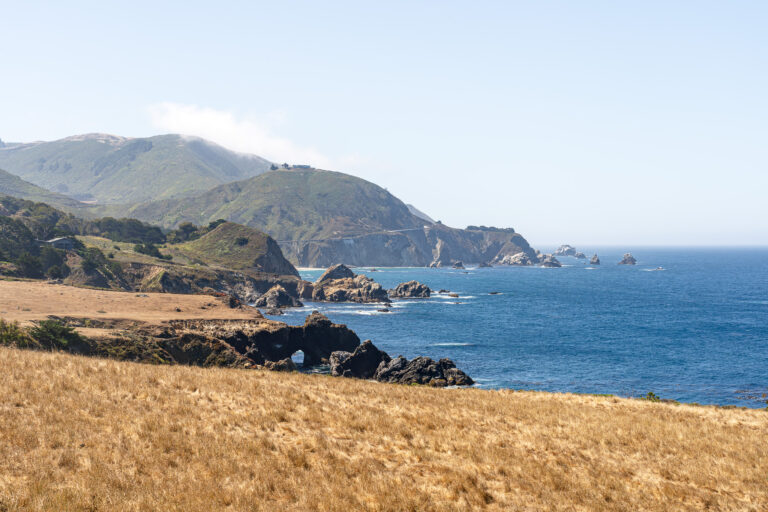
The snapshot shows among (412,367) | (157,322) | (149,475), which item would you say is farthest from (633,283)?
(149,475)

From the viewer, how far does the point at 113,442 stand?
15.4 metres

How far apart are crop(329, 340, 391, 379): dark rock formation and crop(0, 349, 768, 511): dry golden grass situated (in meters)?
37.1

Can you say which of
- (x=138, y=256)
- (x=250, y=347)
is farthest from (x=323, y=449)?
(x=138, y=256)

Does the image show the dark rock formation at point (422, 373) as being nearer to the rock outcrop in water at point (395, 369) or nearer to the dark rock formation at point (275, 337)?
the rock outcrop in water at point (395, 369)

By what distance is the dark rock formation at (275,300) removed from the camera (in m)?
125

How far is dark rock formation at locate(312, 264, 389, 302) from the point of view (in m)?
142

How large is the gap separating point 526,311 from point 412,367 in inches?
2778

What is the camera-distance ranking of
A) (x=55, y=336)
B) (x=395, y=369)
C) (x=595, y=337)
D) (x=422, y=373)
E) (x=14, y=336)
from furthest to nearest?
(x=595, y=337) < (x=395, y=369) < (x=422, y=373) < (x=55, y=336) < (x=14, y=336)

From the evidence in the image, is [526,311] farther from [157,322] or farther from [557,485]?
[557,485]

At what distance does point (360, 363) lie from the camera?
63.6 m

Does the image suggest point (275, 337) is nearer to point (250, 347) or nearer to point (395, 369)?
point (250, 347)

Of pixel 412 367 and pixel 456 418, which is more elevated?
pixel 456 418

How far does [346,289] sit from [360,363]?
8421 cm

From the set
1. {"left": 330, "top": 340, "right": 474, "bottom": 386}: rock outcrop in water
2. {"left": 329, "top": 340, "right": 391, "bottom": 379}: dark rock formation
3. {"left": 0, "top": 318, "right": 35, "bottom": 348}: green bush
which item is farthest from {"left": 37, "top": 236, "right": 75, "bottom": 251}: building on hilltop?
{"left": 329, "top": 340, "right": 391, "bottom": 379}: dark rock formation
